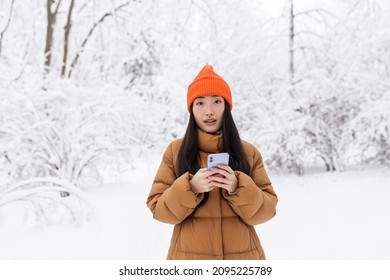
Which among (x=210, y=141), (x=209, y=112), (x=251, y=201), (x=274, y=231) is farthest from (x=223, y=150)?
(x=274, y=231)

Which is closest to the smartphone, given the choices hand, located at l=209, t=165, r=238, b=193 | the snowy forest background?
hand, located at l=209, t=165, r=238, b=193

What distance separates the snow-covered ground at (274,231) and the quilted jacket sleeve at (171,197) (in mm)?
1902

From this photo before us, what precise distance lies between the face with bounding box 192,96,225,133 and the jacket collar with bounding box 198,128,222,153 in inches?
1.2

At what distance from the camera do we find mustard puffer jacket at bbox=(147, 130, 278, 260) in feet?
5.13

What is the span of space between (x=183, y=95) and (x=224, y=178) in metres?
8.01

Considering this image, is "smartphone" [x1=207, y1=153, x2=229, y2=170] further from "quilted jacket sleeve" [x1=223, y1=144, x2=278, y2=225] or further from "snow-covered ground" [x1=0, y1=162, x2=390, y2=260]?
"snow-covered ground" [x1=0, y1=162, x2=390, y2=260]

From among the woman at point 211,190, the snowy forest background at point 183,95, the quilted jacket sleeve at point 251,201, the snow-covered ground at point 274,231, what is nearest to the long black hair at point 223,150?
the woman at point 211,190

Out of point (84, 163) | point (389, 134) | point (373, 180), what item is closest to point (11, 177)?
point (84, 163)

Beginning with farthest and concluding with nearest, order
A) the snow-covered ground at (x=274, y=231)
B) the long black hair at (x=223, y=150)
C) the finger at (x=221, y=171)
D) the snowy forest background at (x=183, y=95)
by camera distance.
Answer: the snowy forest background at (x=183, y=95) < the snow-covered ground at (x=274, y=231) < the long black hair at (x=223, y=150) < the finger at (x=221, y=171)

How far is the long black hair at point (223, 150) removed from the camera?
67.5 inches

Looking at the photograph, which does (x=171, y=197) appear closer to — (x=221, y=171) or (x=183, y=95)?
(x=221, y=171)

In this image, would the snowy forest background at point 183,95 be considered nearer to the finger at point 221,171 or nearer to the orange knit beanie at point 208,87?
the orange knit beanie at point 208,87

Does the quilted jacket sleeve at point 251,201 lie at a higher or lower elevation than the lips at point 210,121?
lower

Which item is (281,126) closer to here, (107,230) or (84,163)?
(84,163)
